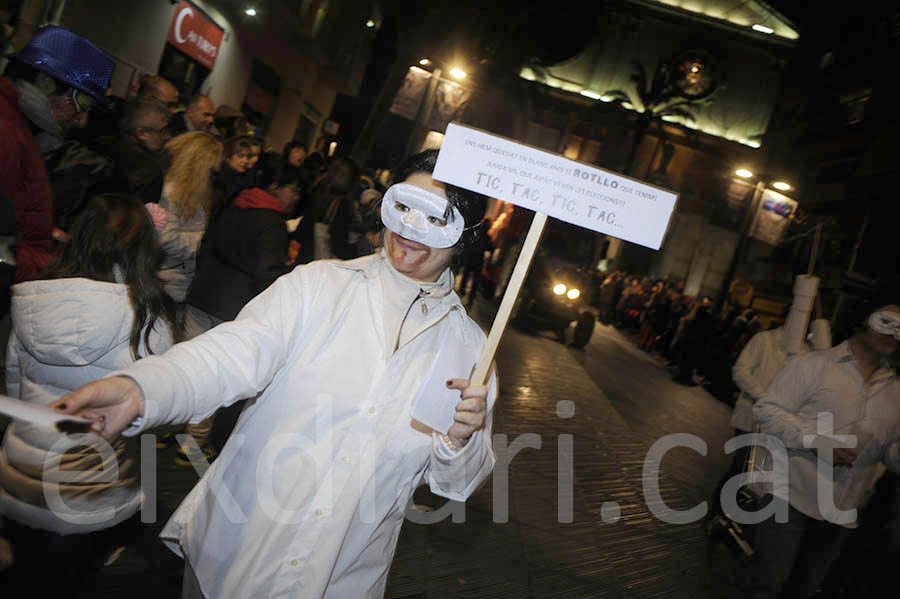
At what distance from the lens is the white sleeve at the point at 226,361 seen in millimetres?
1399

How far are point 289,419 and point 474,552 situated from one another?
268 cm

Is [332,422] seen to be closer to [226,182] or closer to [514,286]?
[514,286]

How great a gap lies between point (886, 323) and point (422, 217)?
3.21m

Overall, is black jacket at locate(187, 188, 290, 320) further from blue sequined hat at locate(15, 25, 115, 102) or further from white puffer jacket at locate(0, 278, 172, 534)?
white puffer jacket at locate(0, 278, 172, 534)

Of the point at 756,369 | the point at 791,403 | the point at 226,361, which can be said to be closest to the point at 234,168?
the point at 226,361

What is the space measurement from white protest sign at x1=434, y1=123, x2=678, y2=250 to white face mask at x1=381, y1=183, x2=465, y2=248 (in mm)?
206

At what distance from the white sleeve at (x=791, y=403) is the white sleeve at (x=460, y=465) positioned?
2525 millimetres

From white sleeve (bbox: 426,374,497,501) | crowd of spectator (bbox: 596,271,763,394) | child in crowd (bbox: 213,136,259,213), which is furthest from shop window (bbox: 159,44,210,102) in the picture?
crowd of spectator (bbox: 596,271,763,394)

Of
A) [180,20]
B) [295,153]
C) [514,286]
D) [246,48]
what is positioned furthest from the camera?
[246,48]

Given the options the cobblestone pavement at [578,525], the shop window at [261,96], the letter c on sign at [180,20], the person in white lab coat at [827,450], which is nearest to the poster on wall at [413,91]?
the shop window at [261,96]

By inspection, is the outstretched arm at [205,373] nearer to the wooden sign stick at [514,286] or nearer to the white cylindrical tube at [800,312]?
the wooden sign stick at [514,286]

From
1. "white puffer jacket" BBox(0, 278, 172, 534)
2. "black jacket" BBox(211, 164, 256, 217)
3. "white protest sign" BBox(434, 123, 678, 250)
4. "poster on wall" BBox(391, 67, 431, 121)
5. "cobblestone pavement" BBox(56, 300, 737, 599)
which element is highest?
"poster on wall" BBox(391, 67, 431, 121)

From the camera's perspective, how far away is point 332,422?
178 centimetres

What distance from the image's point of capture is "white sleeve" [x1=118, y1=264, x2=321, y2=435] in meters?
1.40
